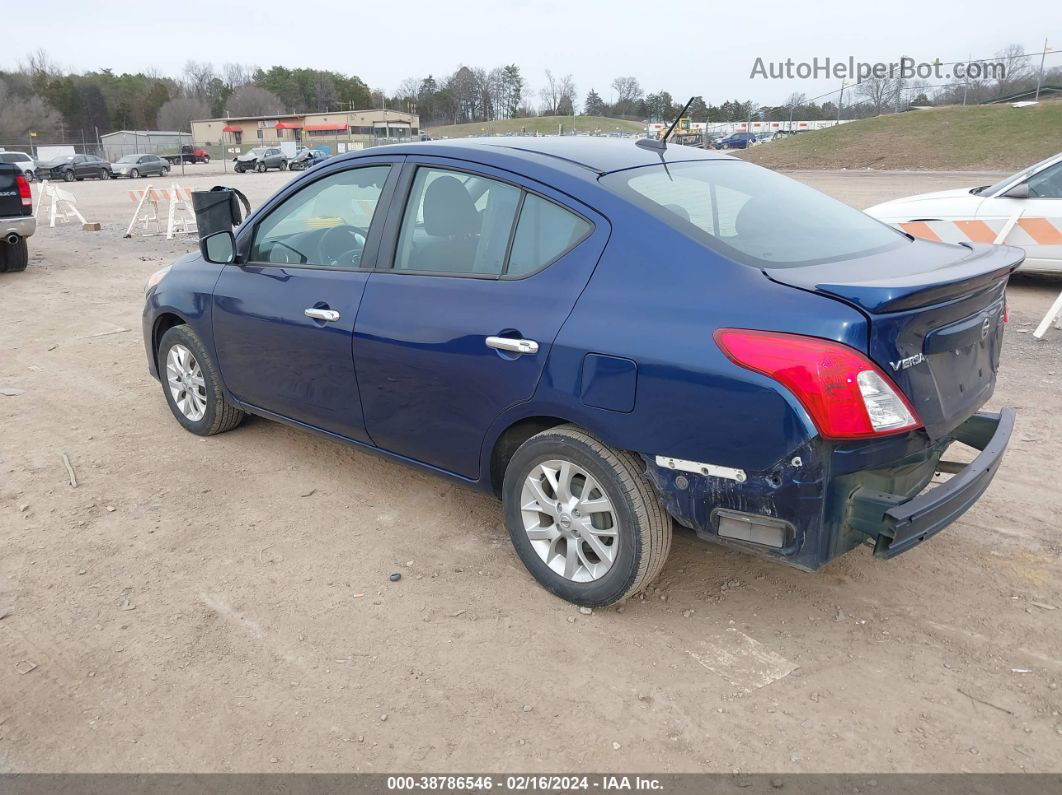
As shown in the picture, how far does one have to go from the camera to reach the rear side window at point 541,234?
3.12 meters

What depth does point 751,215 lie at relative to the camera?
130 inches

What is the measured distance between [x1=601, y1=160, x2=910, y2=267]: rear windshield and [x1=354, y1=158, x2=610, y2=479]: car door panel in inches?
11.9

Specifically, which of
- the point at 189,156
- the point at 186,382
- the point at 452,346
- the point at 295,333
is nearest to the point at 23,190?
the point at 186,382

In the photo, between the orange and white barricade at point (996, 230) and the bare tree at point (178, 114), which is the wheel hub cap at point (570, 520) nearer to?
the orange and white barricade at point (996, 230)

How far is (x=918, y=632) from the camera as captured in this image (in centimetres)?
305

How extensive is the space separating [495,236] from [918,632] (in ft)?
7.29

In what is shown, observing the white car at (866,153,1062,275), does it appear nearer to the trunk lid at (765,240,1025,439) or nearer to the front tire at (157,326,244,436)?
the trunk lid at (765,240,1025,439)

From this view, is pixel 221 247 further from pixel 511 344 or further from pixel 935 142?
pixel 935 142

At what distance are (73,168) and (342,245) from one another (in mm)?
48549
